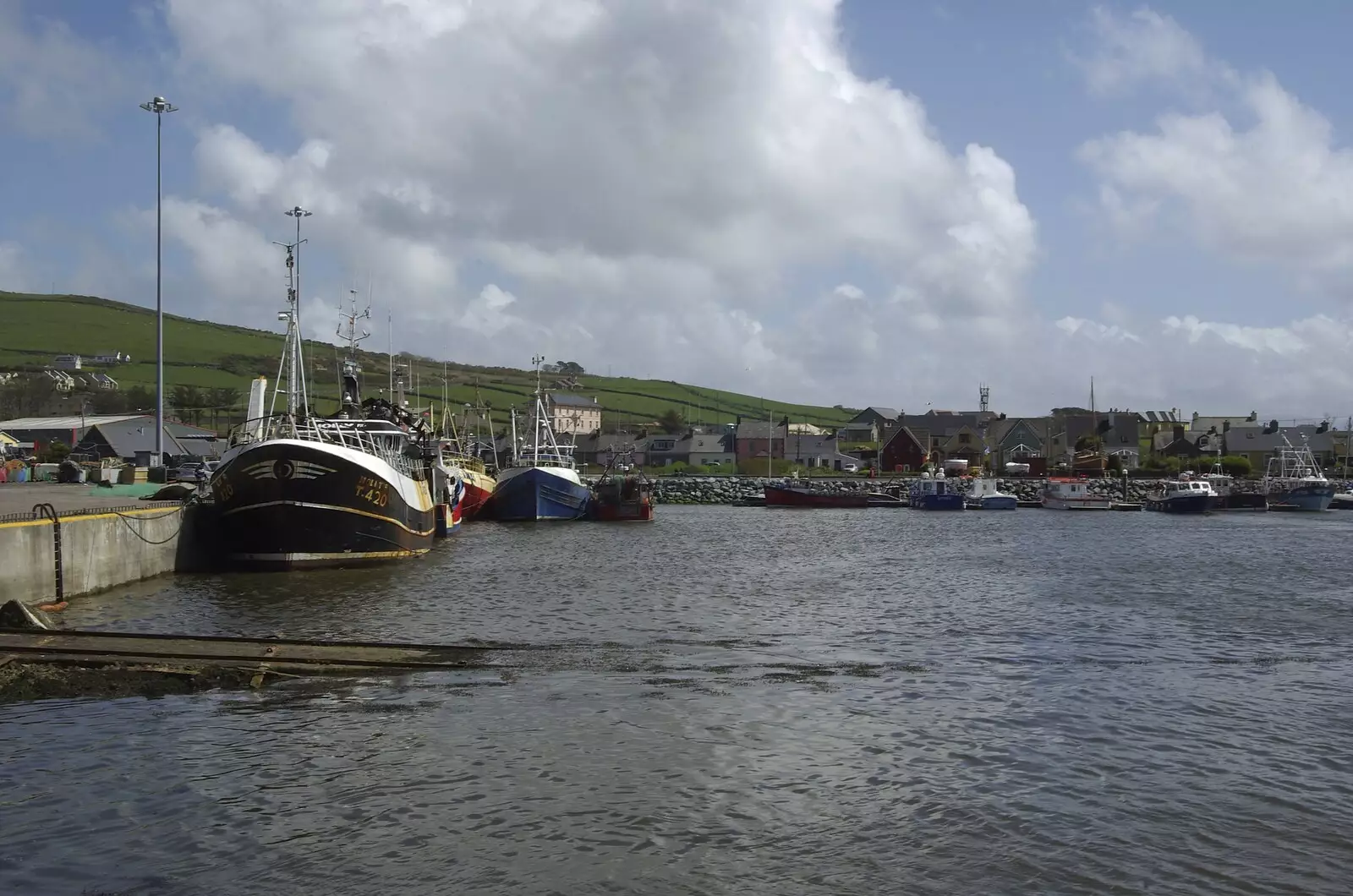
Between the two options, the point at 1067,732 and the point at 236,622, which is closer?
the point at 1067,732

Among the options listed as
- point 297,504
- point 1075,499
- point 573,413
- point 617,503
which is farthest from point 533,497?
point 573,413

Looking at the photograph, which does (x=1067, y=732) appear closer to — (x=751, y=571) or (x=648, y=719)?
(x=648, y=719)

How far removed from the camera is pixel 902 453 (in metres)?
142

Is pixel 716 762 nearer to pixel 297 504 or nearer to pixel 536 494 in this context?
pixel 297 504

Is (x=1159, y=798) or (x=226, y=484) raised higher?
(x=226, y=484)

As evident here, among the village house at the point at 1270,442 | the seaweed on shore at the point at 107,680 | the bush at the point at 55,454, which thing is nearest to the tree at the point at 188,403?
the bush at the point at 55,454

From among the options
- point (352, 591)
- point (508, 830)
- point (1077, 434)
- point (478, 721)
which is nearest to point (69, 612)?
point (352, 591)

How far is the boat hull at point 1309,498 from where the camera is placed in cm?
9725

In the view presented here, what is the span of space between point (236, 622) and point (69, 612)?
3.54m

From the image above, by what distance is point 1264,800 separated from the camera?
42.7 feet

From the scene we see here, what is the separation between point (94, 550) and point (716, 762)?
19.8 metres

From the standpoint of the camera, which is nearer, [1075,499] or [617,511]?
[617,511]

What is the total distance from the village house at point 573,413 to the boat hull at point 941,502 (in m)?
74.9

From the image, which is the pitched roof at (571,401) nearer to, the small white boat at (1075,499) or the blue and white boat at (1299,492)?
the small white boat at (1075,499)
